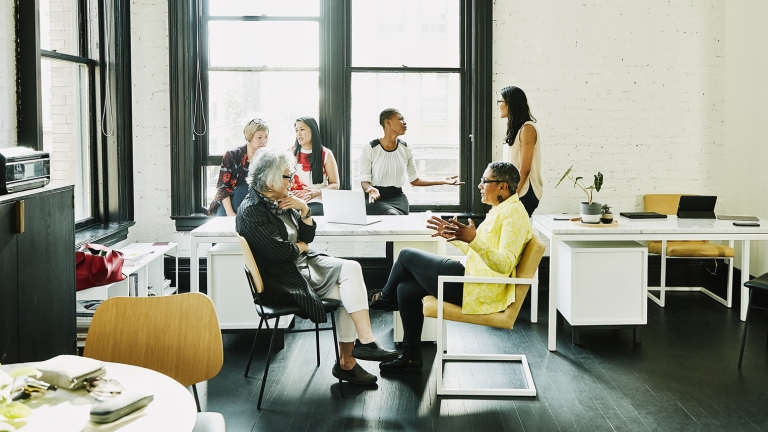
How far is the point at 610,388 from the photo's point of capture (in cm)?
420

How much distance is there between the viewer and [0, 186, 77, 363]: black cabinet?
3.17 m

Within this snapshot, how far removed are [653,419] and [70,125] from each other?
4353 millimetres

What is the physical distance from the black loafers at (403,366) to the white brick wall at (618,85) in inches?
105

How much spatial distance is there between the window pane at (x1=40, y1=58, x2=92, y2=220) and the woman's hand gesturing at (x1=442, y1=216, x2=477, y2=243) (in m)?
2.79

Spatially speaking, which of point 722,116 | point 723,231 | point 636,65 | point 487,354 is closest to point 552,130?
point 636,65

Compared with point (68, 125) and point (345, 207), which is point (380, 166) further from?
point (68, 125)

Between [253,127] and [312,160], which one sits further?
[312,160]

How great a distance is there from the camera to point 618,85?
6.61m

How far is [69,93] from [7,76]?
50.4 inches

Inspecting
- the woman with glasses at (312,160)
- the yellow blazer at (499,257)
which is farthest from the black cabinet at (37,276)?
the woman with glasses at (312,160)

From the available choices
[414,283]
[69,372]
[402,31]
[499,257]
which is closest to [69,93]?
[402,31]

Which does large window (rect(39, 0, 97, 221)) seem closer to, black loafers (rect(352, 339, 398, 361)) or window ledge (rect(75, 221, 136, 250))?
window ledge (rect(75, 221, 136, 250))

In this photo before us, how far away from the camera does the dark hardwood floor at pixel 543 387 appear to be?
372cm

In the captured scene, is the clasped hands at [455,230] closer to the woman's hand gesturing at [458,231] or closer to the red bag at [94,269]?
the woman's hand gesturing at [458,231]
